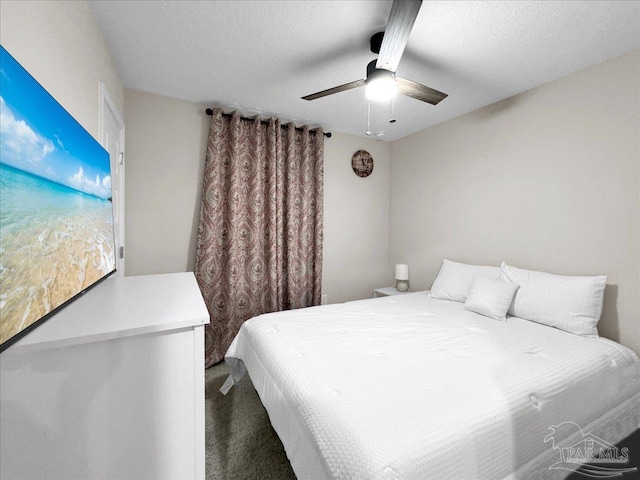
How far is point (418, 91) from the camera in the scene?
6.12 feet

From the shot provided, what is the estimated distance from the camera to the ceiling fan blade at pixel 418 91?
1743mm

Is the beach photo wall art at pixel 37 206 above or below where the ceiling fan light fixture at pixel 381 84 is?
below

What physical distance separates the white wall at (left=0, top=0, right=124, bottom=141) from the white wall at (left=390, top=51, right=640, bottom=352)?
316cm

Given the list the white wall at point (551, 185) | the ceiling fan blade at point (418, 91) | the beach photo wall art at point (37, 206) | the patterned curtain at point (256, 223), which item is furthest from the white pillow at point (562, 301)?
the beach photo wall art at point (37, 206)

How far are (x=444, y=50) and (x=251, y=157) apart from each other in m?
1.92

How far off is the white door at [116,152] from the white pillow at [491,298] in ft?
9.20

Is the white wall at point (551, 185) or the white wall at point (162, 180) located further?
the white wall at point (162, 180)

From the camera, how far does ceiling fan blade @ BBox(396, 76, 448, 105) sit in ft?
5.72

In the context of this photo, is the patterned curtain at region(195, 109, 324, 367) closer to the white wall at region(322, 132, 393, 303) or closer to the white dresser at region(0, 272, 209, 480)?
the white wall at region(322, 132, 393, 303)

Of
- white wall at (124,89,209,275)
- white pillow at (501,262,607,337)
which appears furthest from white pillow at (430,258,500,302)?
white wall at (124,89,209,275)

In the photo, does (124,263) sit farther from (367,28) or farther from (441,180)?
(441,180)

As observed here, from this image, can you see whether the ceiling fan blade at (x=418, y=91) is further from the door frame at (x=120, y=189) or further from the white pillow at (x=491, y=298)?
the door frame at (x=120, y=189)

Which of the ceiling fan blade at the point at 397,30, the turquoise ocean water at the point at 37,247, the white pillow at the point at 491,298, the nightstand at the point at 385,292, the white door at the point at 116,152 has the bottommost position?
the nightstand at the point at 385,292

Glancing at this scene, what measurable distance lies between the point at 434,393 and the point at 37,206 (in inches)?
60.1
